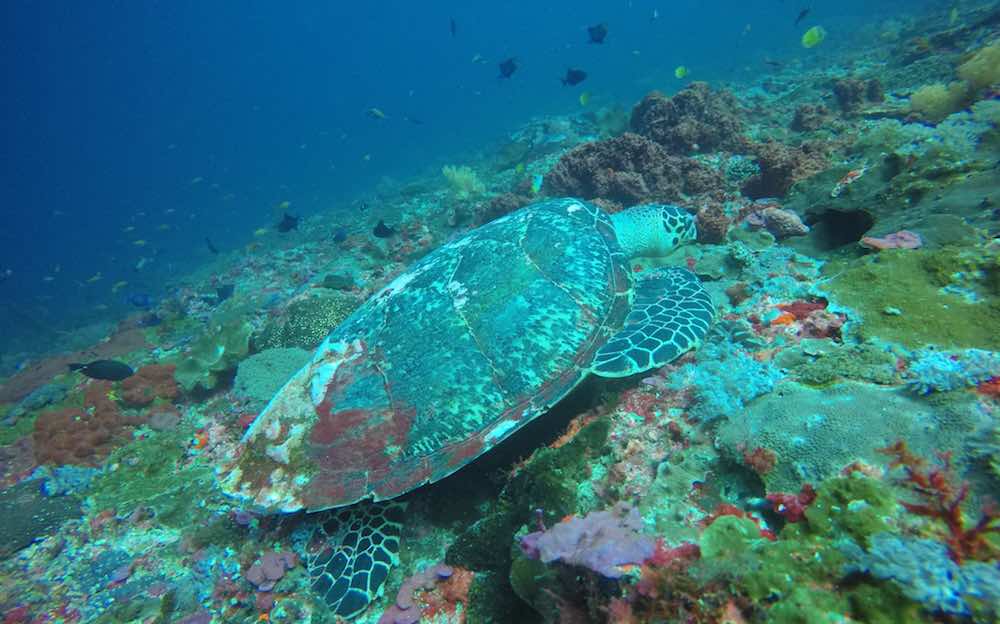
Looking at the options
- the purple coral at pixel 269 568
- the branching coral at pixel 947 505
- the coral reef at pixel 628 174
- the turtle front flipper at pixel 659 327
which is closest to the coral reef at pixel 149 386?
the purple coral at pixel 269 568

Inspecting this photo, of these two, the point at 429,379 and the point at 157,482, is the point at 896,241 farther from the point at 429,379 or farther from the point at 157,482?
the point at 157,482

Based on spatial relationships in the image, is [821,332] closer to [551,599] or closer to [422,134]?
[551,599]

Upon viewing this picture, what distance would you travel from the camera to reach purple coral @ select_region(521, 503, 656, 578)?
186cm

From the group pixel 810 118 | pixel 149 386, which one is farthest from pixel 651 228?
pixel 149 386

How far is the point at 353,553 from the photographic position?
3451 millimetres

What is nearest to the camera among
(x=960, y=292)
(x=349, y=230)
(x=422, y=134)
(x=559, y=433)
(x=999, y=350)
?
(x=999, y=350)

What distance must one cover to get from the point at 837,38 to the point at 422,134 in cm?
5606

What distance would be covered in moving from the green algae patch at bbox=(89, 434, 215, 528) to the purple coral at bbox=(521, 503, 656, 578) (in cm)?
451

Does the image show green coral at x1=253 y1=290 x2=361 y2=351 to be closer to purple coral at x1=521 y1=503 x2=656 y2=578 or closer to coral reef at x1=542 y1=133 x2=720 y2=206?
coral reef at x1=542 y1=133 x2=720 y2=206

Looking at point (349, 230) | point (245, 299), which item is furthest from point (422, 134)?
point (245, 299)

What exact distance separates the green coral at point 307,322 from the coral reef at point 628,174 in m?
5.18

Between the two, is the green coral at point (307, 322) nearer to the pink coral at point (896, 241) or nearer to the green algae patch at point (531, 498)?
the green algae patch at point (531, 498)

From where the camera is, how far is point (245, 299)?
10.7 meters

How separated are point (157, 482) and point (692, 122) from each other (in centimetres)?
1118
